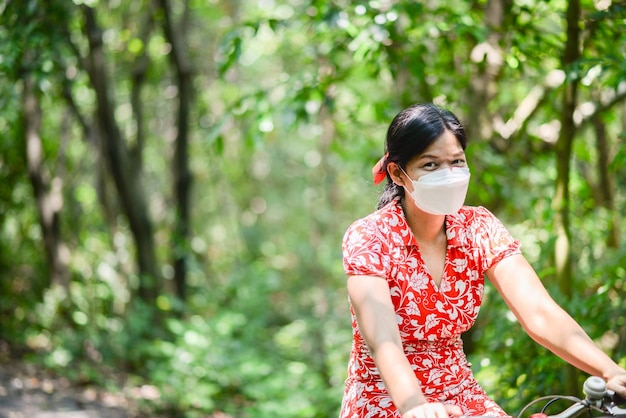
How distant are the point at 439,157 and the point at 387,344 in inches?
24.4

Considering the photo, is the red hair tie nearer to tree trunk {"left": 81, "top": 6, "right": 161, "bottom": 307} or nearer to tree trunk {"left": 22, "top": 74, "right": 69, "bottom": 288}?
tree trunk {"left": 81, "top": 6, "right": 161, "bottom": 307}

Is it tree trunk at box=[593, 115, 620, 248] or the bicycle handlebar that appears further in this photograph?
tree trunk at box=[593, 115, 620, 248]

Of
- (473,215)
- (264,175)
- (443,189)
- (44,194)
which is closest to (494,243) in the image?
(473,215)

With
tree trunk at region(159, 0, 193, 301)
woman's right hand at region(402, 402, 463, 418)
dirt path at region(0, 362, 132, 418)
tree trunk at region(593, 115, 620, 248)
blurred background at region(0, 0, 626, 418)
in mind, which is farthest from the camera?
tree trunk at region(159, 0, 193, 301)

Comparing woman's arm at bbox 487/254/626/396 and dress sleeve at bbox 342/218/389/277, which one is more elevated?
dress sleeve at bbox 342/218/389/277

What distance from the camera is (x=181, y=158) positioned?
909 centimetres

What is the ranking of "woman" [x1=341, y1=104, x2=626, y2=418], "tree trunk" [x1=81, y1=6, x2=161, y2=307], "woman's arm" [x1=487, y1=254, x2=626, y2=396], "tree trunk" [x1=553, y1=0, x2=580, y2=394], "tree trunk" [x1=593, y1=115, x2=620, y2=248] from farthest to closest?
"tree trunk" [x1=81, y1=6, x2=161, y2=307] < "tree trunk" [x1=593, y1=115, x2=620, y2=248] < "tree trunk" [x1=553, y1=0, x2=580, y2=394] < "woman" [x1=341, y1=104, x2=626, y2=418] < "woman's arm" [x1=487, y1=254, x2=626, y2=396]

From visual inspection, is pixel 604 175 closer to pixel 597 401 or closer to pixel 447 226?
pixel 447 226

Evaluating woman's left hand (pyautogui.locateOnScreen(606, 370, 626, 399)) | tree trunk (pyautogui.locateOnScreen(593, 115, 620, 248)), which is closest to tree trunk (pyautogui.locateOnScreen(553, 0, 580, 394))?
woman's left hand (pyautogui.locateOnScreen(606, 370, 626, 399))

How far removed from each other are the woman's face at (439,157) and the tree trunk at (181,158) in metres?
6.35

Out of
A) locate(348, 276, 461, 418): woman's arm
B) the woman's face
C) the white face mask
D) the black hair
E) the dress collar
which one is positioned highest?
the black hair

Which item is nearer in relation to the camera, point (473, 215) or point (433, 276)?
point (433, 276)

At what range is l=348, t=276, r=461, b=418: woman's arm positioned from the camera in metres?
1.96

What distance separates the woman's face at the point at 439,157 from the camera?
2307mm
